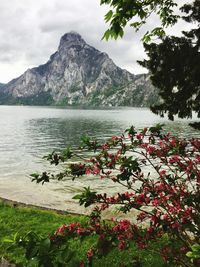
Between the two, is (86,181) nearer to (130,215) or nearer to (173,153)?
(130,215)

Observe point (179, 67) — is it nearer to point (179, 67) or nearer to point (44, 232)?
point (179, 67)

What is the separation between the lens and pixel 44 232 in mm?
11945

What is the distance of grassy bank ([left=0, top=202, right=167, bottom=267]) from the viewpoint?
30.3ft

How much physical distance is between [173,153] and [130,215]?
10.1 metres

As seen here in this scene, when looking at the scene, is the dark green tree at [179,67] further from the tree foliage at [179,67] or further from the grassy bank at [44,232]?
the grassy bank at [44,232]

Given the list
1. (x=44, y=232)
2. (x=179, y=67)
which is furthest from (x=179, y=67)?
(x=44, y=232)

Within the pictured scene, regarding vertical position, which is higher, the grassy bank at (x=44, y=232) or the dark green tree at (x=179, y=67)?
the dark green tree at (x=179, y=67)

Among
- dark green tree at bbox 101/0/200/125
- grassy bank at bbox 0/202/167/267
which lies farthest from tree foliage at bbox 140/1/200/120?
grassy bank at bbox 0/202/167/267

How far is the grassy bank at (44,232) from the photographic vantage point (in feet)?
30.3

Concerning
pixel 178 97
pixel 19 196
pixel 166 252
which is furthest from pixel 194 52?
pixel 19 196

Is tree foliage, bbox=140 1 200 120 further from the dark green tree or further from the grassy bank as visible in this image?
the grassy bank

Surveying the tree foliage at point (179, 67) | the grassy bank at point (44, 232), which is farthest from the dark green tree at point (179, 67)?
the grassy bank at point (44, 232)

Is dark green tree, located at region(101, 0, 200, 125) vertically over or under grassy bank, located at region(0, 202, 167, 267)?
over

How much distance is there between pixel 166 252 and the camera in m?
5.83
